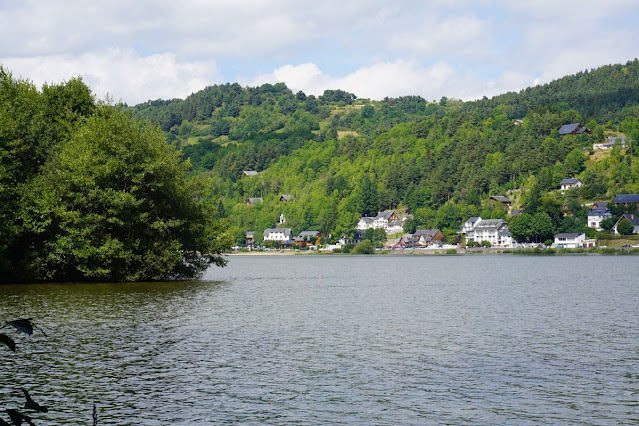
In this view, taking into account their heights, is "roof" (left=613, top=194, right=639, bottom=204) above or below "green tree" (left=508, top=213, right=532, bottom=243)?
above

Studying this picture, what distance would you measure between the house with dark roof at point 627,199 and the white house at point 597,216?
4050mm

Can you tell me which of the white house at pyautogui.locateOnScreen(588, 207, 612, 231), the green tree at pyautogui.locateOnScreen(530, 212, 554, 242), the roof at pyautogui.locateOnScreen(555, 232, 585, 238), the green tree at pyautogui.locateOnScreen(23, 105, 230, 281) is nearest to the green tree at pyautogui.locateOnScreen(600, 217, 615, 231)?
the white house at pyautogui.locateOnScreen(588, 207, 612, 231)

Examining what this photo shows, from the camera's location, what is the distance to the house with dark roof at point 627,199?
184375mm

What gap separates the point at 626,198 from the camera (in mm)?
186375

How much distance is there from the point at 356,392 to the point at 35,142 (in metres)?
50.7

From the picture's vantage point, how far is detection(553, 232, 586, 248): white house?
182000mm

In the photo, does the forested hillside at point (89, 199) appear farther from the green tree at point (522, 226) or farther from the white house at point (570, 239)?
the white house at point (570, 239)

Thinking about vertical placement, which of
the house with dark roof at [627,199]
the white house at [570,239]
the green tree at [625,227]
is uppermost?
the house with dark roof at [627,199]

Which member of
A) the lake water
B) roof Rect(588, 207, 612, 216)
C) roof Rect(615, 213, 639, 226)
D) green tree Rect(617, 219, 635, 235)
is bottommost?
the lake water

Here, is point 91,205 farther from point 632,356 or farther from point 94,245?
point 632,356

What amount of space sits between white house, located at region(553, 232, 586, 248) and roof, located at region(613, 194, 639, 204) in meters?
15.1

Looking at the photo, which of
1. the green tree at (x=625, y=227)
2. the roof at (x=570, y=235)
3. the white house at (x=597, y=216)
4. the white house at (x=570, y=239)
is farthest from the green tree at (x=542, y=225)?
the green tree at (x=625, y=227)

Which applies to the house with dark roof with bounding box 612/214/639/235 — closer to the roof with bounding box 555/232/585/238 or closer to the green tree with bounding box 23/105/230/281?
the roof with bounding box 555/232/585/238

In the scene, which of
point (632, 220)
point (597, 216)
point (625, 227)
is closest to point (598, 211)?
point (597, 216)
